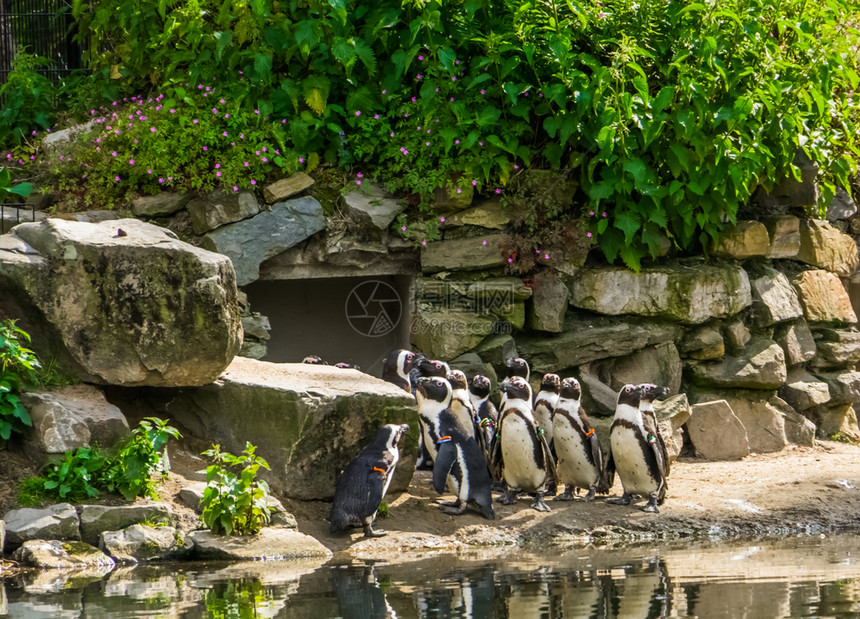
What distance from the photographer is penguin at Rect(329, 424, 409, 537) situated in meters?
6.68

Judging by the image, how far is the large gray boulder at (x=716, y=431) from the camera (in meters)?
9.48

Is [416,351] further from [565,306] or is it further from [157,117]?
[157,117]

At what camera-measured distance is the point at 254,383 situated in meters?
7.16

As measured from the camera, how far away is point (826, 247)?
34.4 ft

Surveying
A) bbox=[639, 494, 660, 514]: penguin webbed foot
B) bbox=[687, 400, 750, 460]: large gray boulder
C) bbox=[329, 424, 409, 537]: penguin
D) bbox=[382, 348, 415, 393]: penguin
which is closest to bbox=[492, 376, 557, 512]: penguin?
bbox=[639, 494, 660, 514]: penguin webbed foot

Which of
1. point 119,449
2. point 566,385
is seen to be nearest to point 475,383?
point 566,385

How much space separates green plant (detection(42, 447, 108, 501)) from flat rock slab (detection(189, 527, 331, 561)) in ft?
2.38

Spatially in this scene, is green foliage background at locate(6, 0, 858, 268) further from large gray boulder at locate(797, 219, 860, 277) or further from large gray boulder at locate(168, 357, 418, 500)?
large gray boulder at locate(168, 357, 418, 500)

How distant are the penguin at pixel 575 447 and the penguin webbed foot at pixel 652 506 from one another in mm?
469

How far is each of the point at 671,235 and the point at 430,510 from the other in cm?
380

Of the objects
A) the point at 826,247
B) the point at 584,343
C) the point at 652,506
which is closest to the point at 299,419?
the point at 652,506

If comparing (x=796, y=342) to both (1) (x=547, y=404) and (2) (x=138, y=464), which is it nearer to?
(1) (x=547, y=404)

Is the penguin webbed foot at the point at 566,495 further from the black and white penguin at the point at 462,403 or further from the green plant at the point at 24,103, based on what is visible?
the green plant at the point at 24,103

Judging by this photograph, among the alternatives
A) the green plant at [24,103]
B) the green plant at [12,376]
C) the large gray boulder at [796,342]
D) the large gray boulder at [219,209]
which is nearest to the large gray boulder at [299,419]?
the green plant at [12,376]
